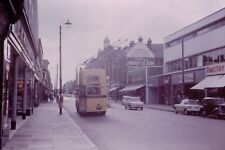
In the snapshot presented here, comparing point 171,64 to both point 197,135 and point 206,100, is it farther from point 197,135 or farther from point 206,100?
point 197,135

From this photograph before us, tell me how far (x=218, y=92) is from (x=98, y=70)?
15.8 m

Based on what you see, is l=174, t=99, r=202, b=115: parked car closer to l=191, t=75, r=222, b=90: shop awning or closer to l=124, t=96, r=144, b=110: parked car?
l=191, t=75, r=222, b=90: shop awning

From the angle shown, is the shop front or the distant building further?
the distant building

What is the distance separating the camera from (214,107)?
33812mm

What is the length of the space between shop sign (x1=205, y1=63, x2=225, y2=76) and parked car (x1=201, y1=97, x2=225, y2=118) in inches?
352

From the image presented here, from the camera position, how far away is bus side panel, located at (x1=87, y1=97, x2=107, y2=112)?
3322 cm

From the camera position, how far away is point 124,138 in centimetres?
1741

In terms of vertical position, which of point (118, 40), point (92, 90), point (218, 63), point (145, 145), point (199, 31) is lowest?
point (145, 145)

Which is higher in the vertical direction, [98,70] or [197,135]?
[98,70]

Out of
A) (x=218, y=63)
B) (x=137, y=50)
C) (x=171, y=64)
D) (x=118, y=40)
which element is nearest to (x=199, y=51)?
(x=218, y=63)

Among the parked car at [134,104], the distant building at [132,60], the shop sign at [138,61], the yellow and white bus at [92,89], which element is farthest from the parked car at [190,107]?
the shop sign at [138,61]

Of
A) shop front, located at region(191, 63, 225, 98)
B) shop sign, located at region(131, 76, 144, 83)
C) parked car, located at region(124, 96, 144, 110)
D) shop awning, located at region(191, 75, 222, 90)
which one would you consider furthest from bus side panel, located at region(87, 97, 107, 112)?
shop sign, located at region(131, 76, 144, 83)

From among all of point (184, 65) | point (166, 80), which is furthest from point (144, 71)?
point (184, 65)

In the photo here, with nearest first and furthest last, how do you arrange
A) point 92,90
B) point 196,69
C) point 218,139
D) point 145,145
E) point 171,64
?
1. point 145,145
2. point 218,139
3. point 92,90
4. point 196,69
5. point 171,64
